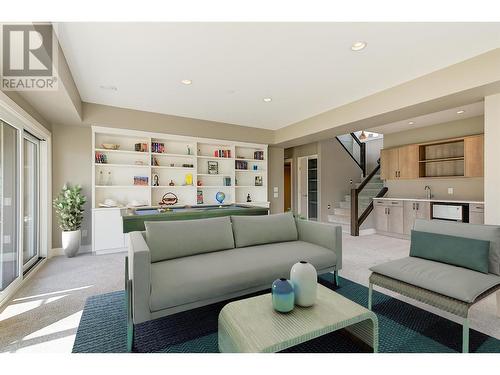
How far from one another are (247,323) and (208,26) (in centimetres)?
242

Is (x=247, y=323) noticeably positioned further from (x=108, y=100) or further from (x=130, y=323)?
(x=108, y=100)

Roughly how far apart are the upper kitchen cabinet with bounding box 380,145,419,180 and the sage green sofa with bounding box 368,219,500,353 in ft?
13.1

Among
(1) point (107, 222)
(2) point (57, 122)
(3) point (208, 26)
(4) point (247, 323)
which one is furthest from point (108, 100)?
(4) point (247, 323)

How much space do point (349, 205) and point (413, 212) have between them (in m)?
1.72

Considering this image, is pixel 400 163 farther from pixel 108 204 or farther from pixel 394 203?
pixel 108 204

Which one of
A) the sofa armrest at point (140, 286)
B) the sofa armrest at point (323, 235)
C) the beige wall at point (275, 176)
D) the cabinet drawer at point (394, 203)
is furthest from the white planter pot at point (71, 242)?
the cabinet drawer at point (394, 203)

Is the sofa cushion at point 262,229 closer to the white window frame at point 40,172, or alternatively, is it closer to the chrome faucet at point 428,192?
the white window frame at point 40,172

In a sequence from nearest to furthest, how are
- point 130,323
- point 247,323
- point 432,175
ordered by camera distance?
point 247,323 → point 130,323 → point 432,175

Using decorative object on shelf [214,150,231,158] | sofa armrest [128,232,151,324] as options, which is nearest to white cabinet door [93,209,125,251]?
decorative object on shelf [214,150,231,158]

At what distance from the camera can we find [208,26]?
2223 mm

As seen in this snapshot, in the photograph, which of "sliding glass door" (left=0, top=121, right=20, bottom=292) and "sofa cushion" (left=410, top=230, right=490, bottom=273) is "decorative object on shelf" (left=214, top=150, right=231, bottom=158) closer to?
"sliding glass door" (left=0, top=121, right=20, bottom=292)

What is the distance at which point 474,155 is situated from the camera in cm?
481

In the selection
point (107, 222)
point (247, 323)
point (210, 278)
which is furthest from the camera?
point (107, 222)

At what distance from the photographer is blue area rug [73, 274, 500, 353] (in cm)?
175
